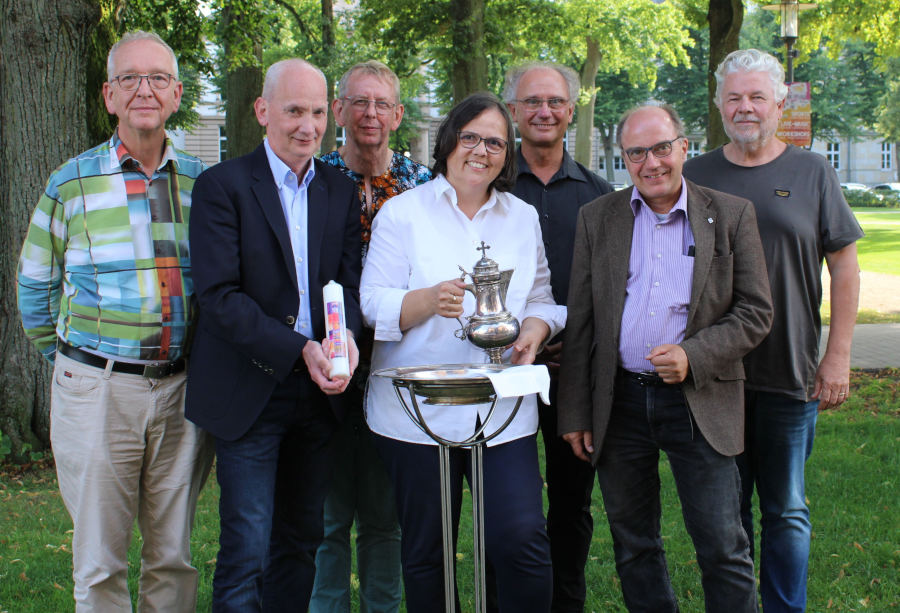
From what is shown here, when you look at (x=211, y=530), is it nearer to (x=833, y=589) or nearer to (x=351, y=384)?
(x=351, y=384)

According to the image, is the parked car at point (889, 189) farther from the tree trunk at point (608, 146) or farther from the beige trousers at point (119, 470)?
the beige trousers at point (119, 470)

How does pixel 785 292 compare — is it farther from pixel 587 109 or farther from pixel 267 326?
pixel 587 109

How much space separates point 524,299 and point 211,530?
321cm

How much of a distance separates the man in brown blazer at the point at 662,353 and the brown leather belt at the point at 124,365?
1.55 meters

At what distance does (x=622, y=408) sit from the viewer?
11.3 ft

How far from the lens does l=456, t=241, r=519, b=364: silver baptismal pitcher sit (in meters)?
2.97

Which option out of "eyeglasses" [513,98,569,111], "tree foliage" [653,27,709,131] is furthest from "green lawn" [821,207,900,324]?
A: "tree foliage" [653,27,709,131]

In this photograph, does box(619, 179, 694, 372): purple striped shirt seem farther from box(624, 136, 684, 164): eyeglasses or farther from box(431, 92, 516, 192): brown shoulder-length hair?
box(431, 92, 516, 192): brown shoulder-length hair

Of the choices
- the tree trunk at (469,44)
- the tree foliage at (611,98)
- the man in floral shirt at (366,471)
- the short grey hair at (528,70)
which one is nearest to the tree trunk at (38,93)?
the man in floral shirt at (366,471)

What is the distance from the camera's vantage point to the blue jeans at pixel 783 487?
3.74 m

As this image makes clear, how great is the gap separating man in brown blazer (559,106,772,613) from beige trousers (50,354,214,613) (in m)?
1.55

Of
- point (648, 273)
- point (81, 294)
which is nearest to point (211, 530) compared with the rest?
point (81, 294)

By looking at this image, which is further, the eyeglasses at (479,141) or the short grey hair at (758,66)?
the short grey hair at (758,66)

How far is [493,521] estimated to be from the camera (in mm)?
3213
